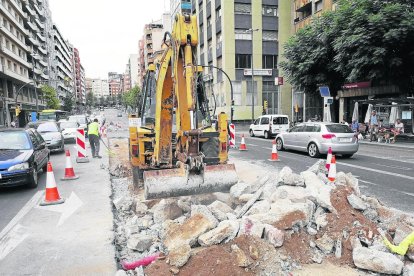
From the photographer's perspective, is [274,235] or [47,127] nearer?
[274,235]

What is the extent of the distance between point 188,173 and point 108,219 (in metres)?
1.62

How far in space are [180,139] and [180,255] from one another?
284cm

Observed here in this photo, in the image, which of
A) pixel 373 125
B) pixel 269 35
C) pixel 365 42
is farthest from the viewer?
pixel 269 35

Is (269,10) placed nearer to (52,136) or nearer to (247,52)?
(247,52)

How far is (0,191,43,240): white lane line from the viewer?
5.62 m

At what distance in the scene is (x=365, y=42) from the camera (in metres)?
18.9

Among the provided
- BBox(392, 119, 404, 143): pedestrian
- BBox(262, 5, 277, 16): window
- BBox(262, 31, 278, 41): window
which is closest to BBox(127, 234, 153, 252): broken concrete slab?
BBox(392, 119, 404, 143): pedestrian

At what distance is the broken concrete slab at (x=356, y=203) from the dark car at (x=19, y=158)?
7.28 m

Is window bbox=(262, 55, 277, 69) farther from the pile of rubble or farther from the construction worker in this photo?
the pile of rubble

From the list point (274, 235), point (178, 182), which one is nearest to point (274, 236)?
point (274, 235)

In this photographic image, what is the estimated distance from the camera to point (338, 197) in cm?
521

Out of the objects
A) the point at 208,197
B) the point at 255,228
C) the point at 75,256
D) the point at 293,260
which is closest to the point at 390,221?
the point at 293,260

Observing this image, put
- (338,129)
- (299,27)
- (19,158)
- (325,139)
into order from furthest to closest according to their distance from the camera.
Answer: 1. (299,27)
2. (338,129)
3. (325,139)
4. (19,158)

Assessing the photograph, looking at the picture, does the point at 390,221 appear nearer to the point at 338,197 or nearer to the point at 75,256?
the point at 338,197
